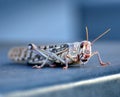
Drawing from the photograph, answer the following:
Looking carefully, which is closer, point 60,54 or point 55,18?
point 60,54

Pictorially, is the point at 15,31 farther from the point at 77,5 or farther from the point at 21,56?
→ the point at 21,56

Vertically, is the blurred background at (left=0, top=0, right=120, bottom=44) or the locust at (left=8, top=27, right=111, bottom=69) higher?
the blurred background at (left=0, top=0, right=120, bottom=44)

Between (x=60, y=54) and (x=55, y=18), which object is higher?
(x=55, y=18)

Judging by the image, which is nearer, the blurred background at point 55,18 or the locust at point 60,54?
the locust at point 60,54

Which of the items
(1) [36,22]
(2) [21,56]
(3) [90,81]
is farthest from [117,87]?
(1) [36,22]

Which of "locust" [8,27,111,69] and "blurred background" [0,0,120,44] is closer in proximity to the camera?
"locust" [8,27,111,69]

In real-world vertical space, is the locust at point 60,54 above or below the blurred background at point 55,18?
below
